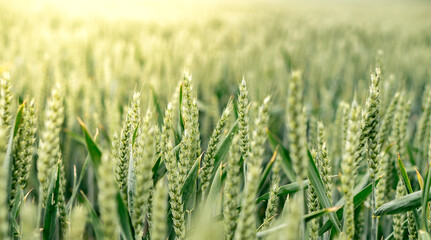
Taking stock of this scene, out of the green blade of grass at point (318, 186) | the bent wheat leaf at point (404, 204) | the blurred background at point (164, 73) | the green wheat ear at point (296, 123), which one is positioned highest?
the blurred background at point (164, 73)

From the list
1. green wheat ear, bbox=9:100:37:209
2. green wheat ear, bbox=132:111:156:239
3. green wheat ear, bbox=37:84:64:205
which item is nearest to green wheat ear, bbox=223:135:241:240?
green wheat ear, bbox=132:111:156:239

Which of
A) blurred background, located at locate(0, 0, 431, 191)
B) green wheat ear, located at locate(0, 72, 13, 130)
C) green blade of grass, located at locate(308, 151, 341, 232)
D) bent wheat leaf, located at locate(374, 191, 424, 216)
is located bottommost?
bent wheat leaf, located at locate(374, 191, 424, 216)

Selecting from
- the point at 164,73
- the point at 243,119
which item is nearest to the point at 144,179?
the point at 243,119

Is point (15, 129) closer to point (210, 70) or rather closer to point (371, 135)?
point (371, 135)

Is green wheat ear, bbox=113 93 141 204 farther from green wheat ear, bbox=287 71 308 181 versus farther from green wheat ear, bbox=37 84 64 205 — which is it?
green wheat ear, bbox=287 71 308 181

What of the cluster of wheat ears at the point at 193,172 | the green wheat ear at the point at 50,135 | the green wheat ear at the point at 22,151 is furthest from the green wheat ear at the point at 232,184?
the green wheat ear at the point at 22,151

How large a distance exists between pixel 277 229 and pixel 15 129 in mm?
445

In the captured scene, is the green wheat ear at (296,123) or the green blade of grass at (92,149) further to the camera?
the green blade of grass at (92,149)

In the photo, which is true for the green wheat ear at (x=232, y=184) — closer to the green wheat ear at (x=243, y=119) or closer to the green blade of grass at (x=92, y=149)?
the green wheat ear at (x=243, y=119)

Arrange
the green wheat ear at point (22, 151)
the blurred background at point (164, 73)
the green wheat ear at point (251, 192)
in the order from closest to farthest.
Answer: the green wheat ear at point (251, 192) → the green wheat ear at point (22, 151) → the blurred background at point (164, 73)

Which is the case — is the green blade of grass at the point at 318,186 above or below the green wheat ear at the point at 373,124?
below

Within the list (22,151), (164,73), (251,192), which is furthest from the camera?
(164,73)

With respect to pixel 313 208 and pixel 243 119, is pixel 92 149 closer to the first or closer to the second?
pixel 243 119

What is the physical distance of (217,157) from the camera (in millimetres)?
731
